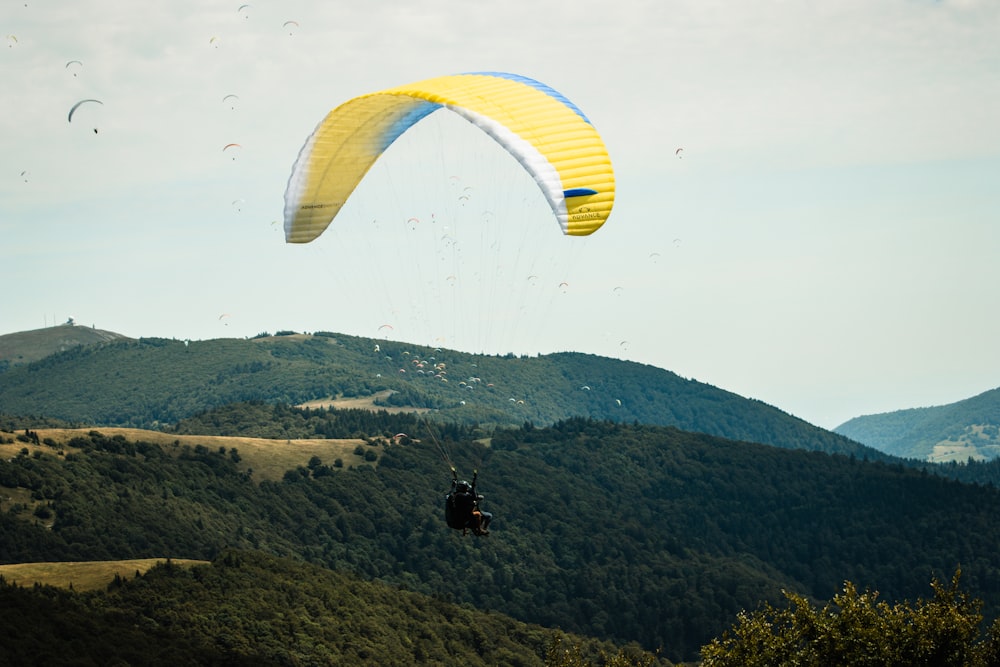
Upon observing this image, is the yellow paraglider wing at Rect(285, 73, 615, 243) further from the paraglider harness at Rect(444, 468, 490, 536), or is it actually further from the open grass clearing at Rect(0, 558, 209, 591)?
the open grass clearing at Rect(0, 558, 209, 591)

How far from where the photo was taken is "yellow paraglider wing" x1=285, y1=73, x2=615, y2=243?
34469 millimetres

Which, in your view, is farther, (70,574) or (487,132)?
(70,574)

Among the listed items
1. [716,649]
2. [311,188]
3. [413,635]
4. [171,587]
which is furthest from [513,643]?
[311,188]

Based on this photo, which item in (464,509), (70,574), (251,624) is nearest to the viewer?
(464,509)

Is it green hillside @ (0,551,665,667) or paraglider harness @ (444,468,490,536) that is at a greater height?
paraglider harness @ (444,468,490,536)

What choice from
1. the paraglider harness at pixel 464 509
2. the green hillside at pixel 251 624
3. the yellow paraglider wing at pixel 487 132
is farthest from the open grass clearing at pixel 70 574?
the paraglider harness at pixel 464 509

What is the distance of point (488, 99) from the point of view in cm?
3619

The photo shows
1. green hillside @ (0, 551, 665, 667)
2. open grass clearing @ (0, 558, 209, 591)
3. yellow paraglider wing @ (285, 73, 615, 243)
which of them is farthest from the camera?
open grass clearing @ (0, 558, 209, 591)

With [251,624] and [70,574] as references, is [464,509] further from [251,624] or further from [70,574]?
[251,624]

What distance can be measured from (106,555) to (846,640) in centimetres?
11862

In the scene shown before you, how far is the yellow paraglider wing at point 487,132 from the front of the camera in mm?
34469

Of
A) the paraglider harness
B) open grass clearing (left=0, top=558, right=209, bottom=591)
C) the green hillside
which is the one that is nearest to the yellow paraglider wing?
the paraglider harness

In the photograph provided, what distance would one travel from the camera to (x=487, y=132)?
1369 inches

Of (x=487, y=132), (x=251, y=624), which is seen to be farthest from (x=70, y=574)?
(x=487, y=132)
